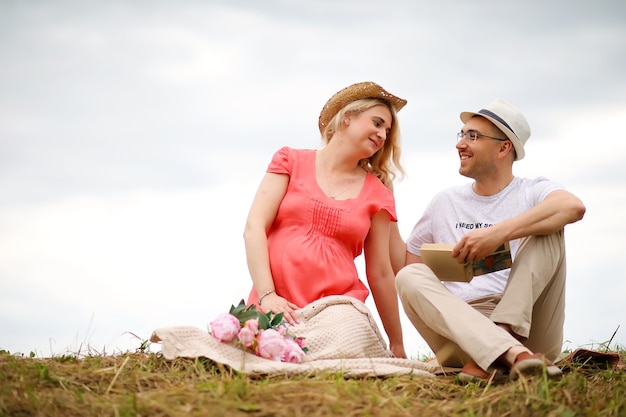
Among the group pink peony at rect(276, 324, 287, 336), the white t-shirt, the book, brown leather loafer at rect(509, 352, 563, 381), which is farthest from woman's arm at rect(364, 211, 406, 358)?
brown leather loafer at rect(509, 352, 563, 381)

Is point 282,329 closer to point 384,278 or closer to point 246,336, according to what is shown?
point 246,336

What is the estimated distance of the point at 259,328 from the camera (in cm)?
498

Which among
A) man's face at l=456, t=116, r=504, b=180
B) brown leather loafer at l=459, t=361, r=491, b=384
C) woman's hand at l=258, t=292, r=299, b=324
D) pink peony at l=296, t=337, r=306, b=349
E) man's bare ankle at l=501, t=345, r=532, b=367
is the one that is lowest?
brown leather loafer at l=459, t=361, r=491, b=384

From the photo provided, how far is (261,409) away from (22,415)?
118cm

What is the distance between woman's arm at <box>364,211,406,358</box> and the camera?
19.8 ft

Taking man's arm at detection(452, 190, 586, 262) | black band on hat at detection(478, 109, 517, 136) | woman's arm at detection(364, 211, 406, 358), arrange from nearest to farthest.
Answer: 1. man's arm at detection(452, 190, 586, 262)
2. black band on hat at detection(478, 109, 517, 136)
3. woman's arm at detection(364, 211, 406, 358)

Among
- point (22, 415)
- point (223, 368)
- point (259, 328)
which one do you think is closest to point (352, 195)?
point (259, 328)

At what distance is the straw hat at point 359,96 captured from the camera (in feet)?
20.1

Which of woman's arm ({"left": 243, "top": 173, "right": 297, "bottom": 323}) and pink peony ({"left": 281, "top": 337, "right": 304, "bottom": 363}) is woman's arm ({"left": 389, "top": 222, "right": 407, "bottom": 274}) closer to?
woman's arm ({"left": 243, "top": 173, "right": 297, "bottom": 323})

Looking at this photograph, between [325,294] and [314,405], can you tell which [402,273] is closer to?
[325,294]

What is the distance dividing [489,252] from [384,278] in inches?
47.1

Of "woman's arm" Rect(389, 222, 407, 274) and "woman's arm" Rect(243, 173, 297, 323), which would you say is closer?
"woman's arm" Rect(243, 173, 297, 323)

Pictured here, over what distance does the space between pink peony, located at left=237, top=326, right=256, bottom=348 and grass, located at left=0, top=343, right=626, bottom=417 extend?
238 mm

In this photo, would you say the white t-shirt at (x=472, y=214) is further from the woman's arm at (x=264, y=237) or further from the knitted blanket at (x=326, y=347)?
the woman's arm at (x=264, y=237)
